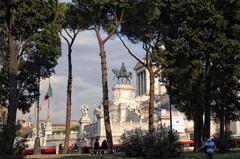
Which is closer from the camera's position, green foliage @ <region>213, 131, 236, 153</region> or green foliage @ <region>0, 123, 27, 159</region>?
green foliage @ <region>0, 123, 27, 159</region>

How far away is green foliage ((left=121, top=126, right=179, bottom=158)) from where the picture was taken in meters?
22.5

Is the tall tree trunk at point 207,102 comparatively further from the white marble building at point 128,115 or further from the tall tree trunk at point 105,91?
the white marble building at point 128,115

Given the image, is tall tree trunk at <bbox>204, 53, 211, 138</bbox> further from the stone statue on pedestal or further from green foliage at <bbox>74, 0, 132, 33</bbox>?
the stone statue on pedestal

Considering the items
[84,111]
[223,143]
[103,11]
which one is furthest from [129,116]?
[223,143]

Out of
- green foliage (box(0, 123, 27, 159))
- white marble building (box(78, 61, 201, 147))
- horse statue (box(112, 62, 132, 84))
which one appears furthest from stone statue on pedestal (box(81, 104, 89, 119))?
green foliage (box(0, 123, 27, 159))

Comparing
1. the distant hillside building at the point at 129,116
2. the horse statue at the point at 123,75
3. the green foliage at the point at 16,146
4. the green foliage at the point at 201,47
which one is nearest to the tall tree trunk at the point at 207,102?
the green foliage at the point at 201,47

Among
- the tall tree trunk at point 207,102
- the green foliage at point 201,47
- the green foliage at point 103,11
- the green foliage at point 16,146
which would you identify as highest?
the green foliage at point 103,11

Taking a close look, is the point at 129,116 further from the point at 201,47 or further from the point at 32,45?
the point at 201,47

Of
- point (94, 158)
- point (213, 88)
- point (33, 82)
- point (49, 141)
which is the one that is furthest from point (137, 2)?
point (49, 141)

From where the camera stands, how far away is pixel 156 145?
22.5 metres

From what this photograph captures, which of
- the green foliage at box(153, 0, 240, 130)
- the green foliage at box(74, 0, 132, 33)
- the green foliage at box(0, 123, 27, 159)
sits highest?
the green foliage at box(74, 0, 132, 33)

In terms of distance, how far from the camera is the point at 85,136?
205ft

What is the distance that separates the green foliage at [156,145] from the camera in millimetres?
22500

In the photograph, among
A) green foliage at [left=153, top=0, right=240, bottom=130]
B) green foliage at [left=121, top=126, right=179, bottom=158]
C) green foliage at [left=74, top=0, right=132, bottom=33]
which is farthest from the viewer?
green foliage at [left=74, top=0, right=132, bottom=33]
